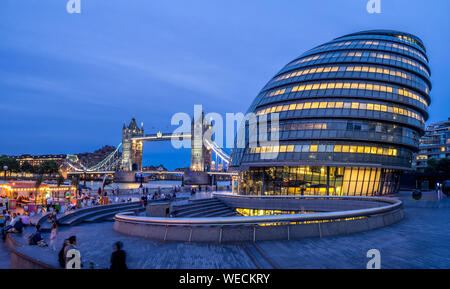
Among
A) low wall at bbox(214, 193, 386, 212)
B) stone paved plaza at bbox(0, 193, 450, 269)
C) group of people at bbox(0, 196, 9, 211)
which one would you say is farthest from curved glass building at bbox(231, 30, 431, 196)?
group of people at bbox(0, 196, 9, 211)

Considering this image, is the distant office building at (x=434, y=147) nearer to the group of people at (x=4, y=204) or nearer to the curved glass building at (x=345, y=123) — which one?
the curved glass building at (x=345, y=123)

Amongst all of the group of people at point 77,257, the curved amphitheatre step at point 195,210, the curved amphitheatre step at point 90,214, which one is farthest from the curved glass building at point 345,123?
the group of people at point 77,257

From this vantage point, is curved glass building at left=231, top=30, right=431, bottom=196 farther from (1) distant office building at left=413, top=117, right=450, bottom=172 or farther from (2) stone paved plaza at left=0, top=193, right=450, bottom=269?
(1) distant office building at left=413, top=117, right=450, bottom=172

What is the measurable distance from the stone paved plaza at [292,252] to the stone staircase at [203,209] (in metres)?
11.5

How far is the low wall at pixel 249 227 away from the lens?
1321 cm

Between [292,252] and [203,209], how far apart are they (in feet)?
67.6

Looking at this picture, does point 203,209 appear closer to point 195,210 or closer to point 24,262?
point 195,210

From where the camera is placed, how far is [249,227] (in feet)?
43.4

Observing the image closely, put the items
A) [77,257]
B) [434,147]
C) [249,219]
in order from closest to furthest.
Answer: [77,257] < [249,219] < [434,147]

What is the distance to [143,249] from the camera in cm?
1245

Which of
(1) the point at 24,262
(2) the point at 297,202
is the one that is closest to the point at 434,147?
(2) the point at 297,202

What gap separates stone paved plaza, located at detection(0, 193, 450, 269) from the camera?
997 cm
